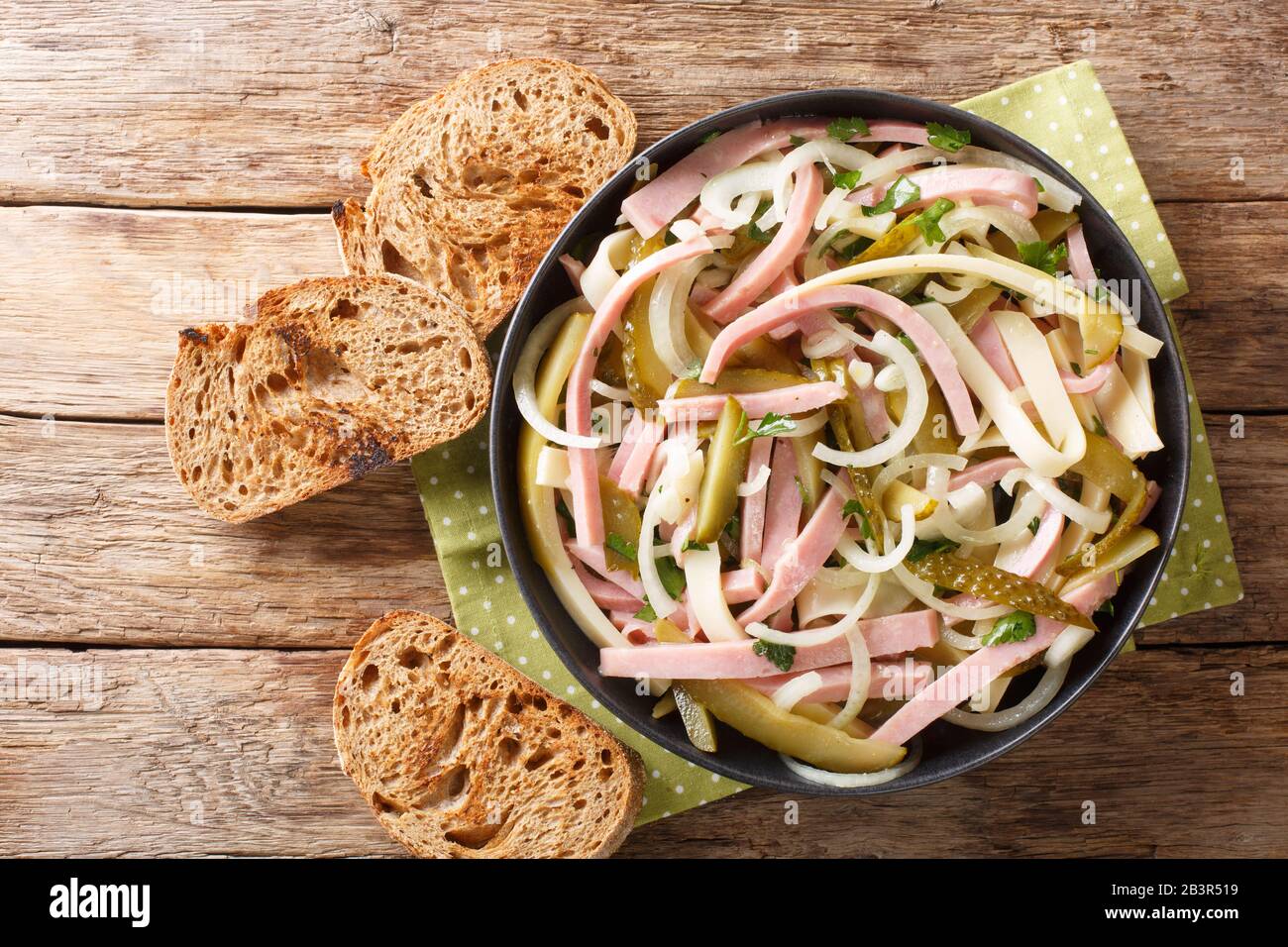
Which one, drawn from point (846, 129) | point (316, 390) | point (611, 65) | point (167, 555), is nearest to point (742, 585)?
point (846, 129)

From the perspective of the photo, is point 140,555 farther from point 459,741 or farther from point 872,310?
point 872,310

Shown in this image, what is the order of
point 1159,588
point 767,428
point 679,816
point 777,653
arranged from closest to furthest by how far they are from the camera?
point 767,428 < point 777,653 < point 1159,588 < point 679,816

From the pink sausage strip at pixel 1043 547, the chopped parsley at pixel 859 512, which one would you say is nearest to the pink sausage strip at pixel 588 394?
the chopped parsley at pixel 859 512

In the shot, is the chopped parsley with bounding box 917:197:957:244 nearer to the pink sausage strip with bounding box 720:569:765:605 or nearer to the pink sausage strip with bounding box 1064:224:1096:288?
the pink sausage strip with bounding box 1064:224:1096:288

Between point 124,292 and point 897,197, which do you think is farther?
point 124,292
